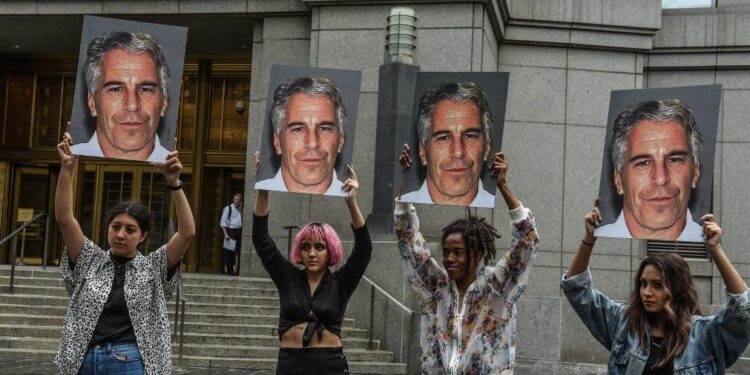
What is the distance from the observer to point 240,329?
42.3 ft

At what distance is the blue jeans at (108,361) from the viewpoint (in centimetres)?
448

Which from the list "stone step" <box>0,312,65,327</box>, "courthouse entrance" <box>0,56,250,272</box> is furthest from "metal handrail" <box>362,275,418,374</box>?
"courthouse entrance" <box>0,56,250,272</box>

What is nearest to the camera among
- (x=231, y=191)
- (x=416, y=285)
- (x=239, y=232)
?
(x=416, y=285)

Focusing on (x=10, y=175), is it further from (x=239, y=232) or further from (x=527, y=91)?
(x=527, y=91)

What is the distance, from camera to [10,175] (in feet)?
71.5

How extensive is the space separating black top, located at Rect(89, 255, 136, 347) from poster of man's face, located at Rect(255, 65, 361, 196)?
1.95 meters

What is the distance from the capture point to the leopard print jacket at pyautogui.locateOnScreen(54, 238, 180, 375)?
4.51 meters

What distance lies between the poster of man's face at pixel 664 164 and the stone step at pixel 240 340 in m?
7.43

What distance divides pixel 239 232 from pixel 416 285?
13320mm

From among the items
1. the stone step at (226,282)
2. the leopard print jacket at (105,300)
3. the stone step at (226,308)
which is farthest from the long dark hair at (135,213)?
the stone step at (226,282)

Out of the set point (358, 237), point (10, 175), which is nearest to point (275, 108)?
point (358, 237)

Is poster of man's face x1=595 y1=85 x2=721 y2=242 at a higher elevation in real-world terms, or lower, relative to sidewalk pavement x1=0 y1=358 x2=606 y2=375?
higher

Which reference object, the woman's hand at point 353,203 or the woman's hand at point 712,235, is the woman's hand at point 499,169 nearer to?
the woman's hand at point 353,203

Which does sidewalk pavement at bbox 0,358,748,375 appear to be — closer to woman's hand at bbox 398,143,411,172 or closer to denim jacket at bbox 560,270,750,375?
woman's hand at bbox 398,143,411,172
